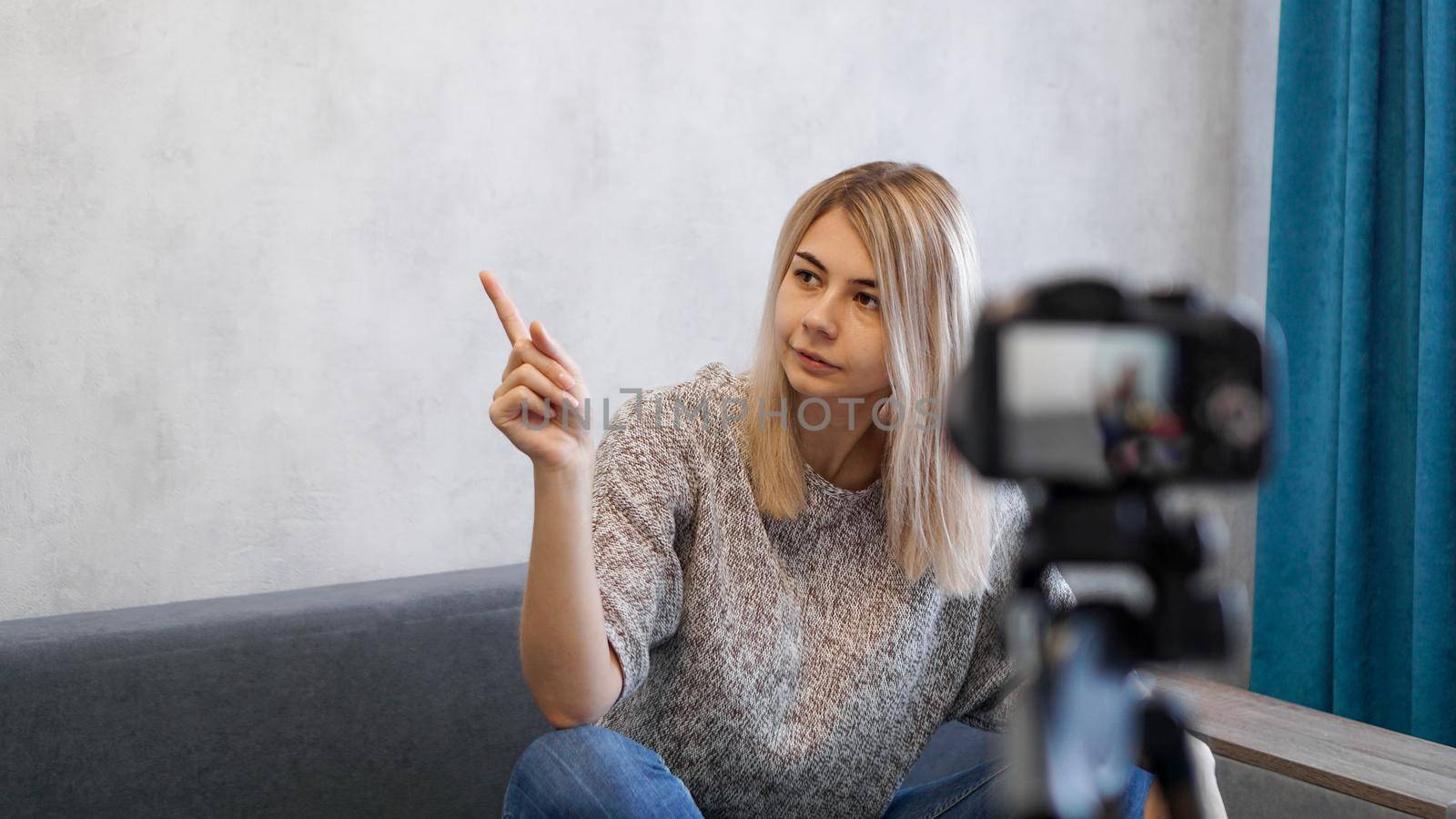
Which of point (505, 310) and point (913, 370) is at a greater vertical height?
point (505, 310)

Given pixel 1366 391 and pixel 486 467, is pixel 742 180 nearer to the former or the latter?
pixel 486 467

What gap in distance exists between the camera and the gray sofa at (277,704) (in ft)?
3.99

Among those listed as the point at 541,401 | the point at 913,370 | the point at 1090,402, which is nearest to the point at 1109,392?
the point at 1090,402

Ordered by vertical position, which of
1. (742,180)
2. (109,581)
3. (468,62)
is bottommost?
(109,581)

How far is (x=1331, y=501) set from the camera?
2275 mm

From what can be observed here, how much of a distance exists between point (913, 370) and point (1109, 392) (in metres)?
0.84

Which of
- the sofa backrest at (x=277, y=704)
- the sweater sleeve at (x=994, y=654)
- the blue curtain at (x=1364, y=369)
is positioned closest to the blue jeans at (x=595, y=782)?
the sweater sleeve at (x=994, y=654)

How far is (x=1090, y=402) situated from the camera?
0.46 meters

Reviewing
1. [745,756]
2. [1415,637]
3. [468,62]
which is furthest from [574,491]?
[1415,637]

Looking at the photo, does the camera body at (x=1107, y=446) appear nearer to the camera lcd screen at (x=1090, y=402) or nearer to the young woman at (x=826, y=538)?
the camera lcd screen at (x=1090, y=402)

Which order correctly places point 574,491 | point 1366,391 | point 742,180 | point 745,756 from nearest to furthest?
point 574,491 < point 745,756 < point 742,180 < point 1366,391

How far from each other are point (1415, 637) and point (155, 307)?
2.02 m

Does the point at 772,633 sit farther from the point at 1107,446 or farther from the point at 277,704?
the point at 1107,446

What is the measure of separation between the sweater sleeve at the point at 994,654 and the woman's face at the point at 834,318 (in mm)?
249
